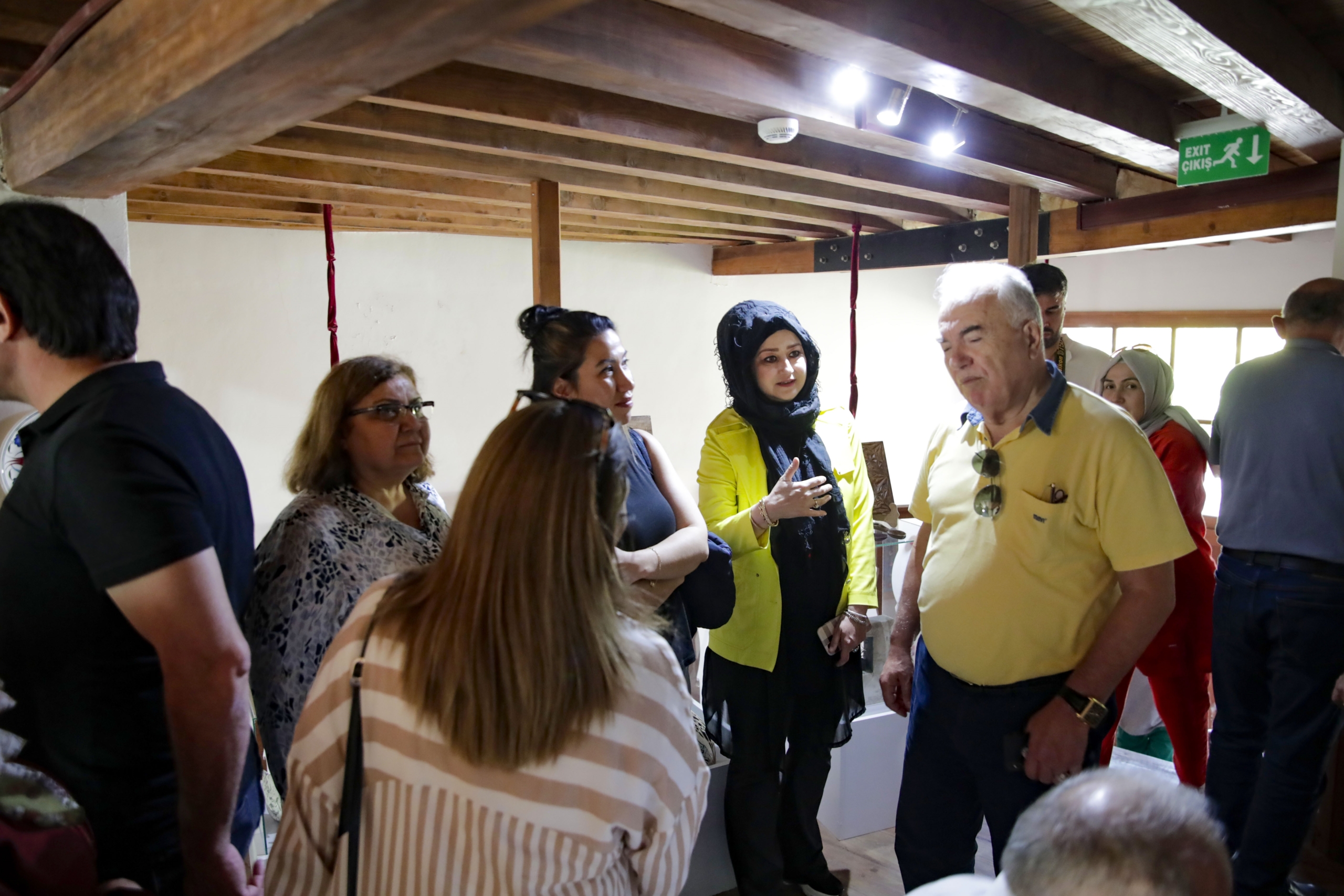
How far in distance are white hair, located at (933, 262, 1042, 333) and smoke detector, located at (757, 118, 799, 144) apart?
3.62ft

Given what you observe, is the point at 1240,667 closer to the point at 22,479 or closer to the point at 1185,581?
the point at 1185,581

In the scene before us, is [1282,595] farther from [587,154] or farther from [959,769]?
[587,154]

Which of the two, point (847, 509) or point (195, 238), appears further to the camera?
point (195, 238)

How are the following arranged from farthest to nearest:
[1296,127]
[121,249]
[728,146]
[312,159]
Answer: [312,159] → [728,146] → [1296,127] → [121,249]

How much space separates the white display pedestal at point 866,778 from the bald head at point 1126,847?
82.5 inches

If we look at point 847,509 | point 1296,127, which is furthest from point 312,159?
point 1296,127

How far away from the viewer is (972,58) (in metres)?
2.13

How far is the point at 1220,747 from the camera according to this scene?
8.04 ft

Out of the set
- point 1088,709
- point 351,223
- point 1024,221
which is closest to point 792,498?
point 1088,709

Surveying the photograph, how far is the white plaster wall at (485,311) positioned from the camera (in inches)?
213

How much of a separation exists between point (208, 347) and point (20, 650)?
4.79 m

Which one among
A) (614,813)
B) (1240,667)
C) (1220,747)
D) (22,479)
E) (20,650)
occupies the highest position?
(22,479)

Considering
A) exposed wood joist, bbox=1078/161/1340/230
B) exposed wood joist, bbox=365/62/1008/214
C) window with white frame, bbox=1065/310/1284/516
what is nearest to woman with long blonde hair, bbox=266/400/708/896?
exposed wood joist, bbox=365/62/1008/214

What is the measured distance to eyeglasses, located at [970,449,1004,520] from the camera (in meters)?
1.74
